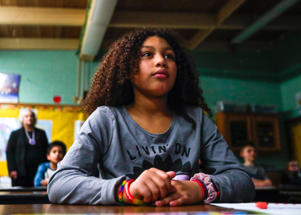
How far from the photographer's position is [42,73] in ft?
14.7

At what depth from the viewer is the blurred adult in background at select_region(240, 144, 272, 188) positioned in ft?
10.1

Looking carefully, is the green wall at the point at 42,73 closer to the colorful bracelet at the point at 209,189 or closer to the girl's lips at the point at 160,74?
the girl's lips at the point at 160,74

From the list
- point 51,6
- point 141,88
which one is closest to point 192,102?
point 141,88

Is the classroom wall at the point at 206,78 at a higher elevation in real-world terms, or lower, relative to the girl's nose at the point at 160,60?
higher

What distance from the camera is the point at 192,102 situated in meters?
1.06

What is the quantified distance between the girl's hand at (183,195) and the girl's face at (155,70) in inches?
13.4

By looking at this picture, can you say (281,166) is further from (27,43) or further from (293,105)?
(27,43)

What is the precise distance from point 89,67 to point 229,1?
2.24 meters

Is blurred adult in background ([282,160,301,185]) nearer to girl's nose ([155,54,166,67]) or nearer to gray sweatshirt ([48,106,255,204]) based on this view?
gray sweatshirt ([48,106,255,204])

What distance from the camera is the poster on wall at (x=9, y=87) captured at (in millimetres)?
4211

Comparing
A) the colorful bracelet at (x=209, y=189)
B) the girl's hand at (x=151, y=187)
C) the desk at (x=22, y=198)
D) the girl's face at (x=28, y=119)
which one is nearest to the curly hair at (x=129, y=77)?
the colorful bracelet at (x=209, y=189)

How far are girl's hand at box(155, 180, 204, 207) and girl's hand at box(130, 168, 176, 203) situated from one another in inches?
0.5

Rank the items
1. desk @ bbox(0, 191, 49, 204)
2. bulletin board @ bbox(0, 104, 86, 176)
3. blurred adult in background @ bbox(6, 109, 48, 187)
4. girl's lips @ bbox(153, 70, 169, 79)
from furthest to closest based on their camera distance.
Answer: bulletin board @ bbox(0, 104, 86, 176) < blurred adult in background @ bbox(6, 109, 48, 187) < desk @ bbox(0, 191, 49, 204) < girl's lips @ bbox(153, 70, 169, 79)

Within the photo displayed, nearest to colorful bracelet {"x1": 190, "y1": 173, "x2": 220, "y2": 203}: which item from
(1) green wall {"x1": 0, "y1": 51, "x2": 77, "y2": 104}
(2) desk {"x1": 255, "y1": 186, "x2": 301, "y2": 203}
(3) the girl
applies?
(3) the girl
